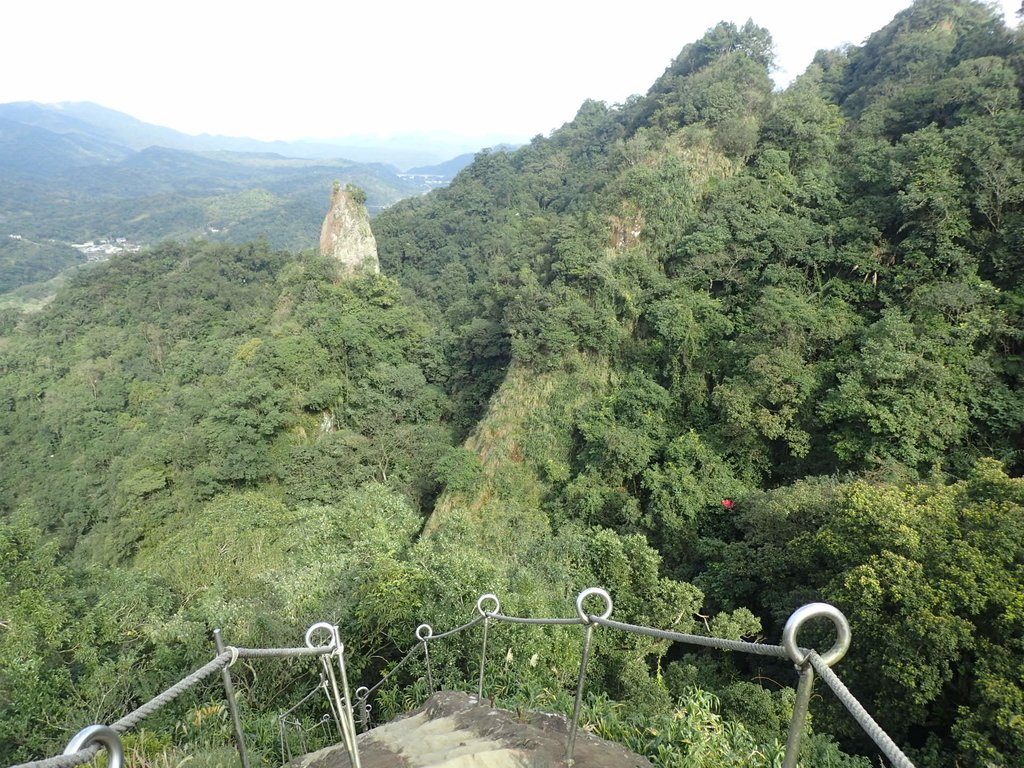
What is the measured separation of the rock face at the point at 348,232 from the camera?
1468 inches

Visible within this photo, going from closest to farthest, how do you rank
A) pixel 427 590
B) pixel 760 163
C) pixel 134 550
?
pixel 427 590 < pixel 134 550 < pixel 760 163

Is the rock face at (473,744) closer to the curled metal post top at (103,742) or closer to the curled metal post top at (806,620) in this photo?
the curled metal post top at (806,620)

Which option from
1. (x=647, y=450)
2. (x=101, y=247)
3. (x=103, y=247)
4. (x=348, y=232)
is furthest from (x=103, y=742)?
(x=101, y=247)

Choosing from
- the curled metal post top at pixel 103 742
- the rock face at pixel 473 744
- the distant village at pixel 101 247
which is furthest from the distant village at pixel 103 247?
the curled metal post top at pixel 103 742

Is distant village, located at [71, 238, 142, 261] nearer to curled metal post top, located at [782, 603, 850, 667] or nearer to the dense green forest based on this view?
the dense green forest

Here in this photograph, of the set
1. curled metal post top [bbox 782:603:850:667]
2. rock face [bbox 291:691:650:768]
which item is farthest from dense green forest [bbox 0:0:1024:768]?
curled metal post top [bbox 782:603:850:667]

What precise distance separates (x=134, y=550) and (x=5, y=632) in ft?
50.5

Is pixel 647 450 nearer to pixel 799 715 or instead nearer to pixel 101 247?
pixel 799 715

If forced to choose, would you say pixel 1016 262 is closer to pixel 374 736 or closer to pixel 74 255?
pixel 374 736

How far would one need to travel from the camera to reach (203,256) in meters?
44.4

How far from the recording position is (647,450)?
16.9 m

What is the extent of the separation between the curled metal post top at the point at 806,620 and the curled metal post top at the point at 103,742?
1.75 meters

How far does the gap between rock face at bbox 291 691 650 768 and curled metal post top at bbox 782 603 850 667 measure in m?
2.11

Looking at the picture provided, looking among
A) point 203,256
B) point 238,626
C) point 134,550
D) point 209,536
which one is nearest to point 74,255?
point 203,256
